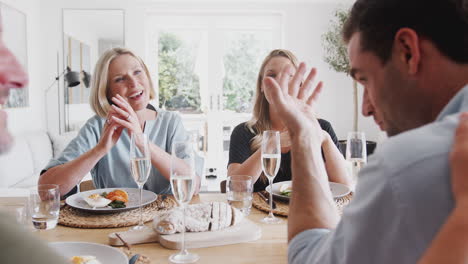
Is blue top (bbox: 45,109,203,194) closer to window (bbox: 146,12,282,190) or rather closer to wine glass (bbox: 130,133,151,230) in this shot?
wine glass (bbox: 130,133,151,230)

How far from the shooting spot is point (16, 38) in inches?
167

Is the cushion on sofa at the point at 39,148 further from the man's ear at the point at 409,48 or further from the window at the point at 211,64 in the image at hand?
the man's ear at the point at 409,48

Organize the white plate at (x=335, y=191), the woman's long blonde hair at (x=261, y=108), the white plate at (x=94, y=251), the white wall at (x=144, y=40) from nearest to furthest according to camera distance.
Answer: the white plate at (x=94, y=251) < the white plate at (x=335, y=191) < the woman's long blonde hair at (x=261, y=108) < the white wall at (x=144, y=40)

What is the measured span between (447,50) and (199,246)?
79 cm

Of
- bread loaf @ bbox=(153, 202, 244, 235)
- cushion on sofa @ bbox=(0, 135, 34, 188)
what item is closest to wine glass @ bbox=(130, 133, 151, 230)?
bread loaf @ bbox=(153, 202, 244, 235)

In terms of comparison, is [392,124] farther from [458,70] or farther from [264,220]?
[264,220]

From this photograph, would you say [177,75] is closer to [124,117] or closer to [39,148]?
[39,148]

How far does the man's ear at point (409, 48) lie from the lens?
26.6 inches

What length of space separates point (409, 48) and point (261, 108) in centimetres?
172

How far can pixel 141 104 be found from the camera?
210 cm

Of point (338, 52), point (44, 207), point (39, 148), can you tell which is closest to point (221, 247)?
point (44, 207)

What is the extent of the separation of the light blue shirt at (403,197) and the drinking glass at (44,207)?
912 millimetres

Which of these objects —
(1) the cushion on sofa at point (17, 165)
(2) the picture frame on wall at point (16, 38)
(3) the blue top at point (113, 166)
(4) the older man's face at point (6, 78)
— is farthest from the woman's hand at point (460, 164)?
(2) the picture frame on wall at point (16, 38)

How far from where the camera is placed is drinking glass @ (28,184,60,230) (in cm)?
117
